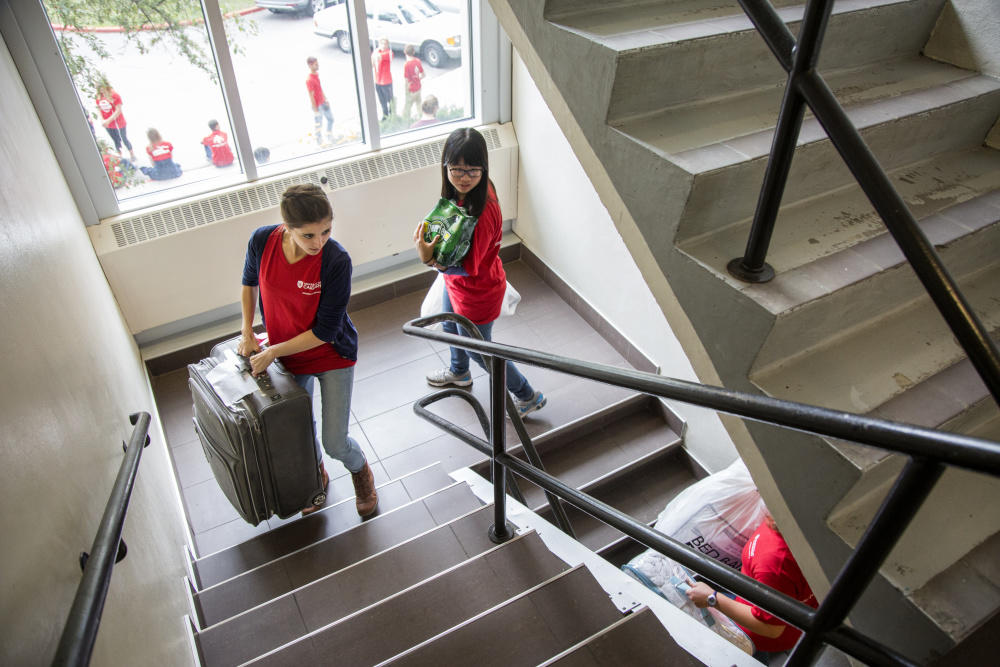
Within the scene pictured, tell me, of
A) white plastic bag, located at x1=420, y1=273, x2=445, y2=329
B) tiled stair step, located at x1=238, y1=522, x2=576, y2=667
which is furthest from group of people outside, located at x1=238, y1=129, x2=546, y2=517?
tiled stair step, located at x1=238, y1=522, x2=576, y2=667

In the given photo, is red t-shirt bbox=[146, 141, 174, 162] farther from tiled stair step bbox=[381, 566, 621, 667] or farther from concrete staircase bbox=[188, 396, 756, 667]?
tiled stair step bbox=[381, 566, 621, 667]

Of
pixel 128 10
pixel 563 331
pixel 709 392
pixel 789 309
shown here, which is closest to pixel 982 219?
pixel 789 309

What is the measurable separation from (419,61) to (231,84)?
1351mm

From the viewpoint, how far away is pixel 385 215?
4.71 meters

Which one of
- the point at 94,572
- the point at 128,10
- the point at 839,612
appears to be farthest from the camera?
the point at 128,10

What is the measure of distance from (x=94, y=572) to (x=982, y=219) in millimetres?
2369

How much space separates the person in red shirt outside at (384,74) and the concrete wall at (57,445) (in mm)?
2081

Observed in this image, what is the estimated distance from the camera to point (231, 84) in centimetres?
394

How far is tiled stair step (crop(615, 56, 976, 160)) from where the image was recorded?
1.71 metres

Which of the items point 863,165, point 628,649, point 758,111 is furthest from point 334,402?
point 863,165

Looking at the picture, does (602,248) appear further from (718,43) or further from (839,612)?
(839,612)

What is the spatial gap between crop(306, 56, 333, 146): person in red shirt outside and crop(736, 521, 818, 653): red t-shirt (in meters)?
3.76

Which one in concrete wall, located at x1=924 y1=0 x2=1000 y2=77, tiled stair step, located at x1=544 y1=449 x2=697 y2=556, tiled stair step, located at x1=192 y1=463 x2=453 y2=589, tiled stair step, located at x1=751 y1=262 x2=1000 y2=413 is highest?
concrete wall, located at x1=924 y1=0 x2=1000 y2=77

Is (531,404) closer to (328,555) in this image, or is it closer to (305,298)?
(328,555)
